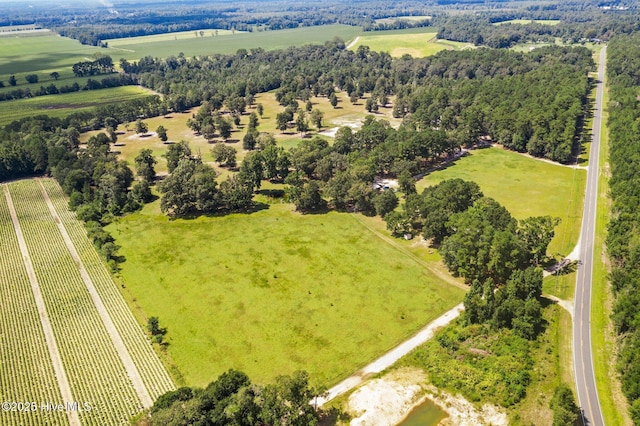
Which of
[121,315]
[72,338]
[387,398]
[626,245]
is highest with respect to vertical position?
[626,245]

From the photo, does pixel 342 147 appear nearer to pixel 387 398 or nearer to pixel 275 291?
pixel 275 291

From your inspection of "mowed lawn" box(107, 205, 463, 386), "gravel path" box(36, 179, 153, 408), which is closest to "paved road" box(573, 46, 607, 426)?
"mowed lawn" box(107, 205, 463, 386)

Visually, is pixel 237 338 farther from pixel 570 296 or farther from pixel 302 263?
pixel 570 296

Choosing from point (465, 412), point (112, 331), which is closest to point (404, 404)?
point (465, 412)

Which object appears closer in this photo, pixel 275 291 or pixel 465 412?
pixel 465 412

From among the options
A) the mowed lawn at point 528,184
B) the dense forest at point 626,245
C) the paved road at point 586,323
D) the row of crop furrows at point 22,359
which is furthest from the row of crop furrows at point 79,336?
the mowed lawn at point 528,184

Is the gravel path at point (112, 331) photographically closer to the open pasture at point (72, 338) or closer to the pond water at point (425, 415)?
the open pasture at point (72, 338)

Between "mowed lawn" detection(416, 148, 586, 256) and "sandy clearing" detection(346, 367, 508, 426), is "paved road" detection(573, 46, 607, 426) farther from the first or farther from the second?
"sandy clearing" detection(346, 367, 508, 426)
